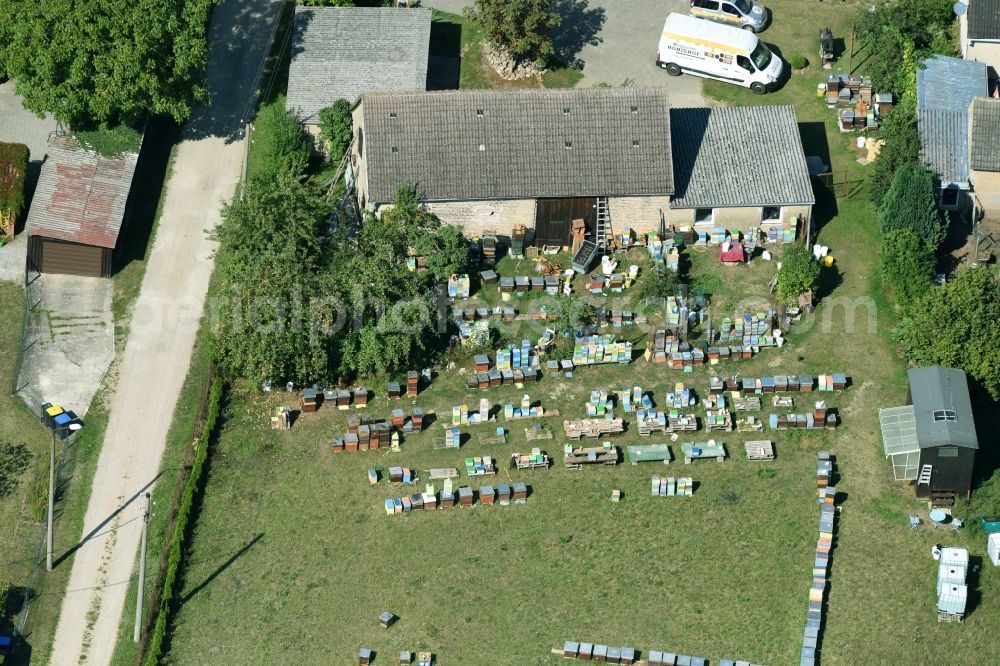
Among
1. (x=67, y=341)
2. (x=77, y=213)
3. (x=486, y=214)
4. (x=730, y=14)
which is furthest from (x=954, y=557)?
(x=77, y=213)

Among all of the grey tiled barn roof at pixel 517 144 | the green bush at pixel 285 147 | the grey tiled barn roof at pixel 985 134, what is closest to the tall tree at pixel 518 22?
the grey tiled barn roof at pixel 517 144

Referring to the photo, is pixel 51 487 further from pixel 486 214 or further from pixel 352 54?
pixel 352 54

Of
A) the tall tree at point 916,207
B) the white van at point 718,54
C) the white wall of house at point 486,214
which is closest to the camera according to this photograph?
the tall tree at point 916,207

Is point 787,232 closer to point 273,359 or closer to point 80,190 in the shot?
point 273,359

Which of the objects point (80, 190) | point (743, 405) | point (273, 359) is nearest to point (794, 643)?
point (743, 405)

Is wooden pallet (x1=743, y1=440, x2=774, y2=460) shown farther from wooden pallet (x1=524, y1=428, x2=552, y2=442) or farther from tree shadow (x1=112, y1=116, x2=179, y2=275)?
tree shadow (x1=112, y1=116, x2=179, y2=275)

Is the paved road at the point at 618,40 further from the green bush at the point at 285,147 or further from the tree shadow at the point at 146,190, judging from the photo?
the tree shadow at the point at 146,190
